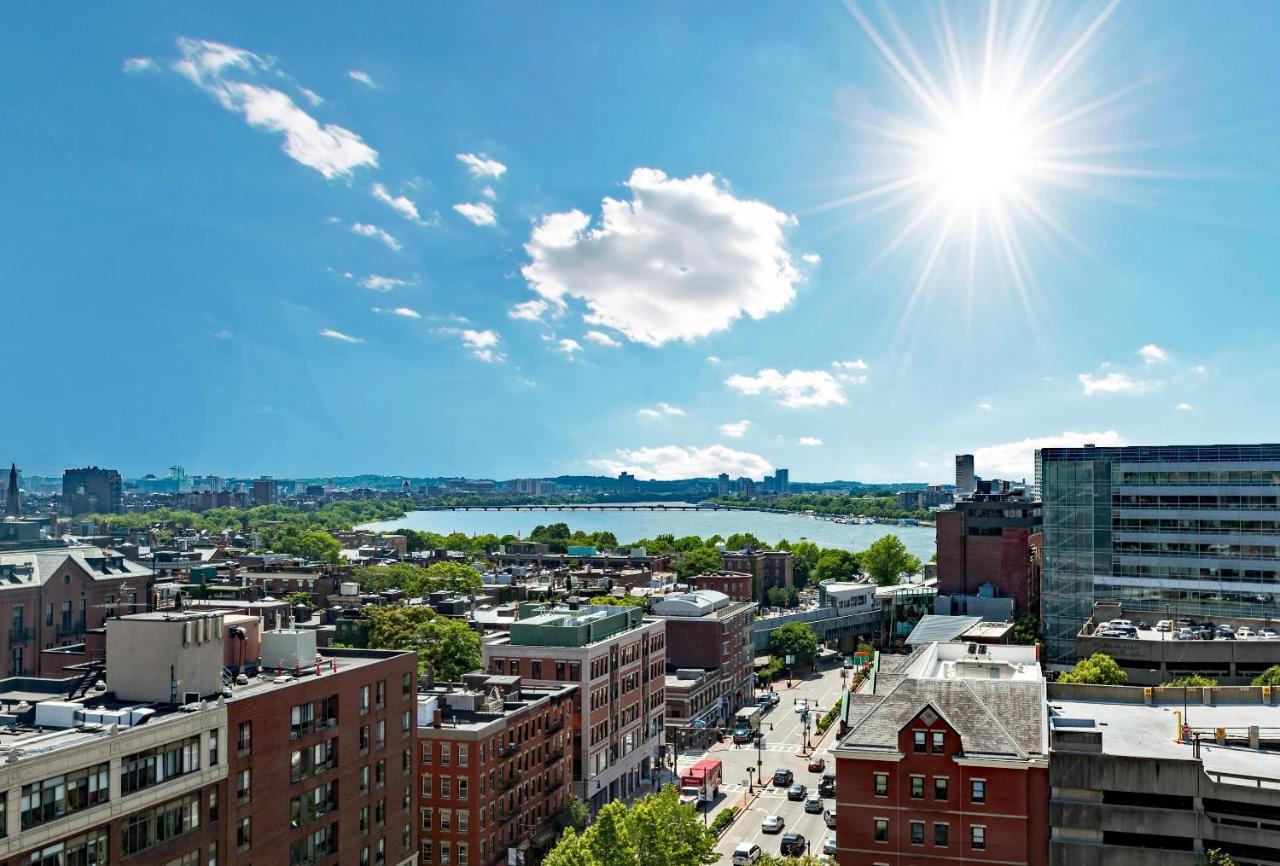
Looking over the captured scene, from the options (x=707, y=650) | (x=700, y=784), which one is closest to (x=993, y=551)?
(x=707, y=650)

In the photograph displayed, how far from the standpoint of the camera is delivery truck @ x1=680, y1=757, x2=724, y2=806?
81750mm

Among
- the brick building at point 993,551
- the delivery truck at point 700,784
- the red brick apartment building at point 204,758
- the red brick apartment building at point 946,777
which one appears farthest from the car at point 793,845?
the brick building at point 993,551

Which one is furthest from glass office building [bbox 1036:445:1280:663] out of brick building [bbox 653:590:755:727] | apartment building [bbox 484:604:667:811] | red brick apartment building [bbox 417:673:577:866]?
red brick apartment building [bbox 417:673:577:866]

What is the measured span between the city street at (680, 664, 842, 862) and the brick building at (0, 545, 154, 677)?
2204 inches

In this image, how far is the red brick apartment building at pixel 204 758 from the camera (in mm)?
34406

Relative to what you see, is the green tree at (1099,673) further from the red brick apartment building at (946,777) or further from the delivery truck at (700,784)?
the delivery truck at (700,784)

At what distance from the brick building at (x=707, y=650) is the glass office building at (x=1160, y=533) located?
34.9m

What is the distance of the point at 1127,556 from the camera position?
10431 centimetres

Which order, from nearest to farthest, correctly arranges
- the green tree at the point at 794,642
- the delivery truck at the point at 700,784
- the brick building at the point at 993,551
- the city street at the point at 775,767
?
the city street at the point at 775,767, the delivery truck at the point at 700,784, the green tree at the point at 794,642, the brick building at the point at 993,551

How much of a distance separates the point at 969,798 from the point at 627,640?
4678 centimetres

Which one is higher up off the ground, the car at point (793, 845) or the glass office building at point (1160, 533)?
the glass office building at point (1160, 533)

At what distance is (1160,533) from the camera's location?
4070 inches

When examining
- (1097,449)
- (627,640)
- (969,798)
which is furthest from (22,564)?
(1097,449)

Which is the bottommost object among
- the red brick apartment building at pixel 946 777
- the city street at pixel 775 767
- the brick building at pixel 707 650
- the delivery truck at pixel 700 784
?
the city street at pixel 775 767
